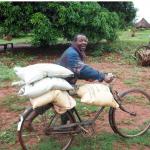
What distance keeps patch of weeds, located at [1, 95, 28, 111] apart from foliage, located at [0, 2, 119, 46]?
5.81 meters

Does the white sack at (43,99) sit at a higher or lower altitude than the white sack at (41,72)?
lower

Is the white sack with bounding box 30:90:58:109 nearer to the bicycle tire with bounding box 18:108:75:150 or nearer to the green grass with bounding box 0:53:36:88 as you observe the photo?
the bicycle tire with bounding box 18:108:75:150

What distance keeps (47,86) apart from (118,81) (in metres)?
5.60

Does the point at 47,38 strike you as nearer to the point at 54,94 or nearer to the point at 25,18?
the point at 25,18

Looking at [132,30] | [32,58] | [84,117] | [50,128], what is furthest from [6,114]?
[132,30]

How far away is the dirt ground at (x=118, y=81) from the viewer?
22.1ft

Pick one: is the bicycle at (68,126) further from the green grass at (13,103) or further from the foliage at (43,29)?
the foliage at (43,29)

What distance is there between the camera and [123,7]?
21109 millimetres

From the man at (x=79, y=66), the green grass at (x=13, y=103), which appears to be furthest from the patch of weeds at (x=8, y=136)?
the green grass at (x=13, y=103)

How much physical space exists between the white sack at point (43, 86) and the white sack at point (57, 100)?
0.06 m

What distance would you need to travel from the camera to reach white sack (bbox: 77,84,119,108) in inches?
209

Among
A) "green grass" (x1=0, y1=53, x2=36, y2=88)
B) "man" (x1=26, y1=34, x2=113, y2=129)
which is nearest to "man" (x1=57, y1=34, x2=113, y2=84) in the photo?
"man" (x1=26, y1=34, x2=113, y2=129)

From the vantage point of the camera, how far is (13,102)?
8.05 metres

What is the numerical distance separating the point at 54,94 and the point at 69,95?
323 millimetres
